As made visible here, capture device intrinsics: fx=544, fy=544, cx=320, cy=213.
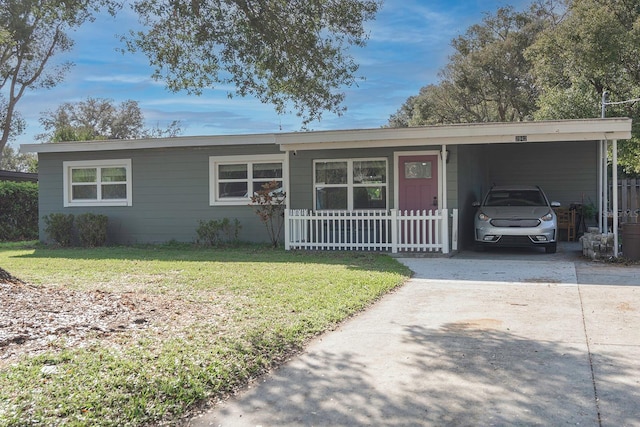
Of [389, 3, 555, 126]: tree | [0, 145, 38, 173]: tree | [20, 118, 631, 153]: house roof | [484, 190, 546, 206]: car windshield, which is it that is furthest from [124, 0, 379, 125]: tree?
[0, 145, 38, 173]: tree

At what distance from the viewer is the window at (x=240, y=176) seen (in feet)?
46.2

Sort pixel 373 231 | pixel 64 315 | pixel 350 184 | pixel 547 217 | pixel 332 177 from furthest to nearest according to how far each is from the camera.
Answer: pixel 332 177
pixel 350 184
pixel 373 231
pixel 547 217
pixel 64 315

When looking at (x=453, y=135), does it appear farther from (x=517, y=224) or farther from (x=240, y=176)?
(x=240, y=176)

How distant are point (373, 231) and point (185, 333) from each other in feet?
26.5

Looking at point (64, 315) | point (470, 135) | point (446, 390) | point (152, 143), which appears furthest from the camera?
point (152, 143)

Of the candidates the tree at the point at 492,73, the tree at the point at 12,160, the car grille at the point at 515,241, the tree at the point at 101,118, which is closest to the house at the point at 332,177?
the car grille at the point at 515,241

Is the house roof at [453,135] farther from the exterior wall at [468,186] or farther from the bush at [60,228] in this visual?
the bush at [60,228]

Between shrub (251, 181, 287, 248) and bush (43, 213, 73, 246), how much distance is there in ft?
17.1

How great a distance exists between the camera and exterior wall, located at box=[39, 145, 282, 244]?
14.3m

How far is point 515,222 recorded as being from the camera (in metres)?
11.8

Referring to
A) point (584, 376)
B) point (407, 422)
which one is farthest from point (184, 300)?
point (584, 376)

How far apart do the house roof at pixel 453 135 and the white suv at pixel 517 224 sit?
1.61m

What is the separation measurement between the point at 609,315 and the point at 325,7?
5940mm

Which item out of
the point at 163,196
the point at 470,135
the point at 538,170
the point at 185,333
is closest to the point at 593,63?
the point at 538,170
